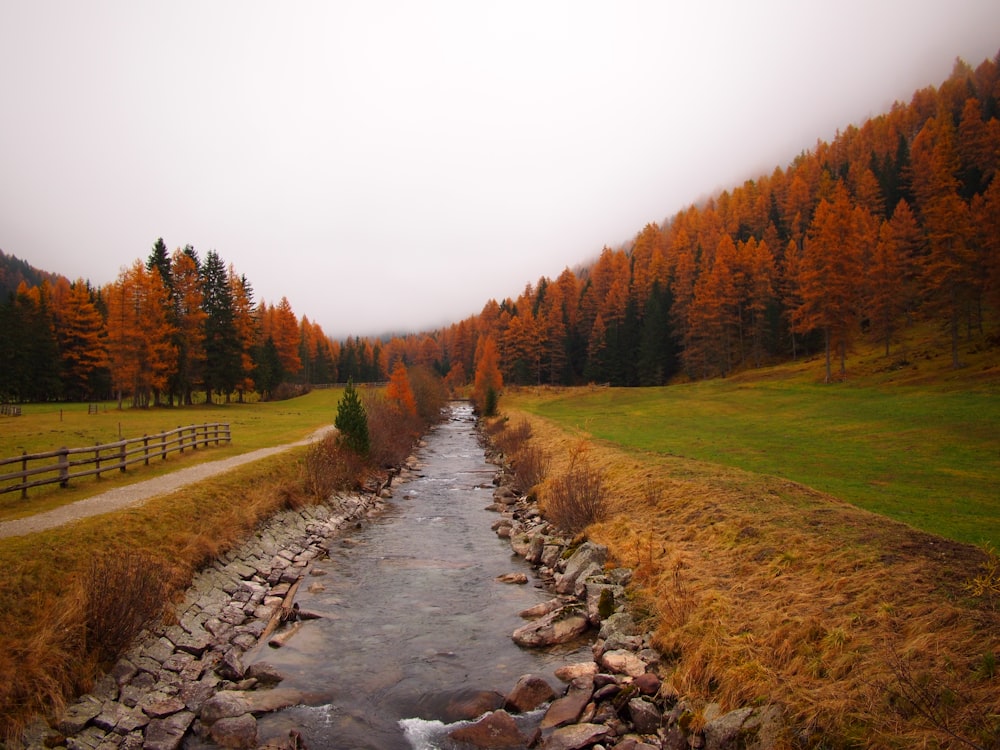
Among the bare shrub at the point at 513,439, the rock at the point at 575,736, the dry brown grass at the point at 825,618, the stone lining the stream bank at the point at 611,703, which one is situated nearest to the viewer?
the dry brown grass at the point at 825,618

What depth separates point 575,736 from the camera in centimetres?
870

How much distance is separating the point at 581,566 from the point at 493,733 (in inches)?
275

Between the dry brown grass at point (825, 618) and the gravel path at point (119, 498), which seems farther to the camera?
the gravel path at point (119, 498)

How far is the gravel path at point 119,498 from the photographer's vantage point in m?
13.4

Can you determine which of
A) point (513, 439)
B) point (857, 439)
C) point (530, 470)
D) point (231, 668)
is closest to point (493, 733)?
point (231, 668)

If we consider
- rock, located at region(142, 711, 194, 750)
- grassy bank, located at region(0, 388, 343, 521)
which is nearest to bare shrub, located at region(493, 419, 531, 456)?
grassy bank, located at region(0, 388, 343, 521)

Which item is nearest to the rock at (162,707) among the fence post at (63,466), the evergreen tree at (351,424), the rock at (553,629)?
the rock at (553,629)

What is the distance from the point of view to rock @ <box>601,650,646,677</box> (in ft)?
33.2

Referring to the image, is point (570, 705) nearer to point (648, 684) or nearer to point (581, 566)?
point (648, 684)

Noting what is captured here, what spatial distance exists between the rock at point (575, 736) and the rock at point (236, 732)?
5.15 metres

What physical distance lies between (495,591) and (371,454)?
20.0 m

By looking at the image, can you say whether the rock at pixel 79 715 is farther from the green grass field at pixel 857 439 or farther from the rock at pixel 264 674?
the green grass field at pixel 857 439

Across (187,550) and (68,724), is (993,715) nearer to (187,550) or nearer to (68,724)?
(68,724)

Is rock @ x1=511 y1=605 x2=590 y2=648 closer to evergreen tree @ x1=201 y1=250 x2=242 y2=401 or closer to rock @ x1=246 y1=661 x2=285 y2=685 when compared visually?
rock @ x1=246 y1=661 x2=285 y2=685
